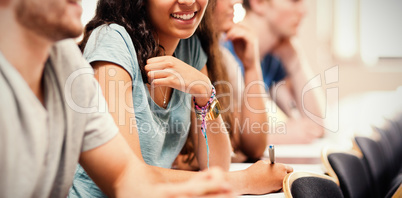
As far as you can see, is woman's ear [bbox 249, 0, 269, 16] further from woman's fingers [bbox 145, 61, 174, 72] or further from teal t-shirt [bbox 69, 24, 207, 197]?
woman's fingers [bbox 145, 61, 174, 72]

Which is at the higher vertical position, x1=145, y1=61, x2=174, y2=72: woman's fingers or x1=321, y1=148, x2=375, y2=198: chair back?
x1=145, y1=61, x2=174, y2=72: woman's fingers

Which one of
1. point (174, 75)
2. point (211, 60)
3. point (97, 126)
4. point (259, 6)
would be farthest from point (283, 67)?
point (97, 126)

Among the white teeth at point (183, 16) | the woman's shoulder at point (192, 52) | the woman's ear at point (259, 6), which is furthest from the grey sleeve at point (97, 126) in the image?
the woman's ear at point (259, 6)

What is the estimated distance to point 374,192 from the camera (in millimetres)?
1258

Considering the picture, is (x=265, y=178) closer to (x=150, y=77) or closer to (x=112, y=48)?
(x=150, y=77)

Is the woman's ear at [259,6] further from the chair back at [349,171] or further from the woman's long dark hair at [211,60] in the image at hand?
the chair back at [349,171]

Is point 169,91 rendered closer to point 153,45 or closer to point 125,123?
point 153,45

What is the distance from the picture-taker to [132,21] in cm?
97

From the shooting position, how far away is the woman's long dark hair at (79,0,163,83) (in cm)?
94

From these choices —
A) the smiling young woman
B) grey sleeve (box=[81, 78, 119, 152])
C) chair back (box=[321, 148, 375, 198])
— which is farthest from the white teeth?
chair back (box=[321, 148, 375, 198])

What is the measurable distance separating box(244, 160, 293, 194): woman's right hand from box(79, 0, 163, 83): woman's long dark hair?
1.27 ft

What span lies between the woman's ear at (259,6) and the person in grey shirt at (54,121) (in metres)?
2.04

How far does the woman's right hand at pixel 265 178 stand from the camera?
94cm

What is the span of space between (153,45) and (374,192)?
0.87m
